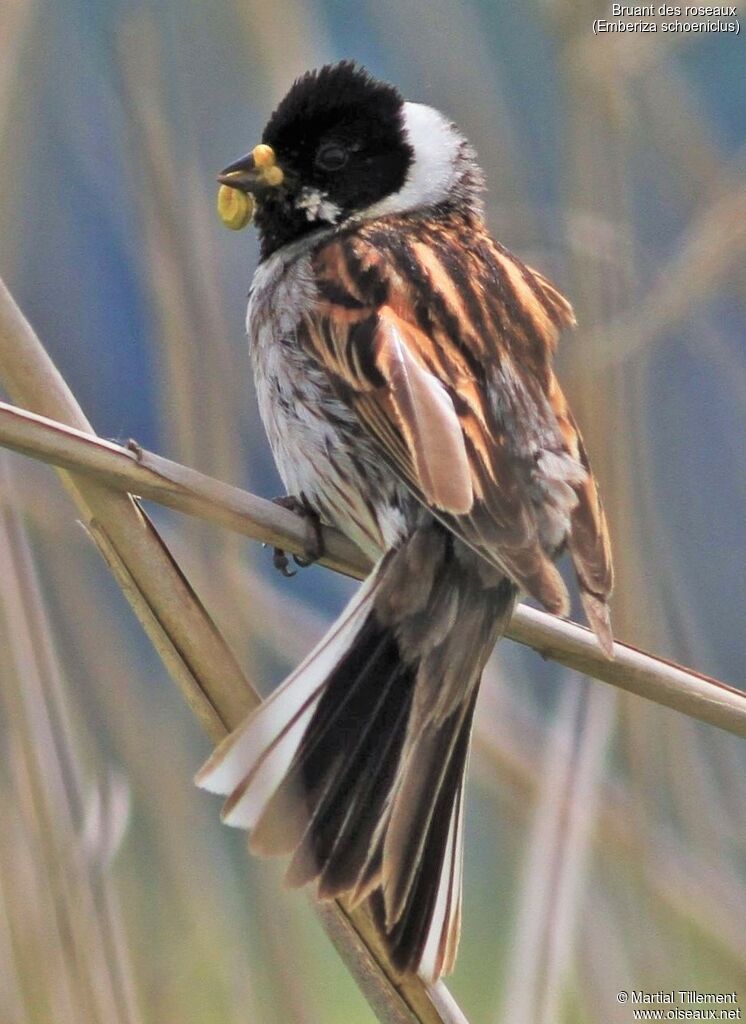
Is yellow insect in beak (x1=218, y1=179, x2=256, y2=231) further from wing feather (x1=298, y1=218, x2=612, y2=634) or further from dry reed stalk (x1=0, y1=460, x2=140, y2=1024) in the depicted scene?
dry reed stalk (x1=0, y1=460, x2=140, y2=1024)

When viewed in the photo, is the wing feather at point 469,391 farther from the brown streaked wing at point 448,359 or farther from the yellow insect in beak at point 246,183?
the yellow insect in beak at point 246,183

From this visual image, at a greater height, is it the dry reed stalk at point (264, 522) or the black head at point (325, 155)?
the black head at point (325, 155)

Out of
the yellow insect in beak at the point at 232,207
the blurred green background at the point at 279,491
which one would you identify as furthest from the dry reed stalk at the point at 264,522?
the yellow insect in beak at the point at 232,207

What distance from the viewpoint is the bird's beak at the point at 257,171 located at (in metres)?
2.21

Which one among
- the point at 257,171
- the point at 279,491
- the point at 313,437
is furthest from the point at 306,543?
the point at 257,171

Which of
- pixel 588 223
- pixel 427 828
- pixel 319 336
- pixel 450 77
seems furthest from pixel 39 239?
pixel 427 828

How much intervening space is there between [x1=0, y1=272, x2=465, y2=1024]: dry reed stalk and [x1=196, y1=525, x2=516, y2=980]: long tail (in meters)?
0.03

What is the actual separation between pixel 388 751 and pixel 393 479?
0.41 metres

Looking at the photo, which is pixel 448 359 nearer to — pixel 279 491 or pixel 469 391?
pixel 469 391

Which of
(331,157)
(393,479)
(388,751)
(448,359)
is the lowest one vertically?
(388,751)

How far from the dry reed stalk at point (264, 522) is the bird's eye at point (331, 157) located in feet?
2.62

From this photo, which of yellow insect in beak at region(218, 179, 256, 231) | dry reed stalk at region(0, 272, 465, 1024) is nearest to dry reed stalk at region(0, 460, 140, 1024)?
dry reed stalk at region(0, 272, 465, 1024)

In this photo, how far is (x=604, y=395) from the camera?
210cm

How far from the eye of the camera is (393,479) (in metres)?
Result: 1.88
